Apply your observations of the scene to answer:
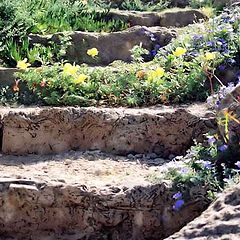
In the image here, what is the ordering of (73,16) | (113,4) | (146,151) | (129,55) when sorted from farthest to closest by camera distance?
1. (113,4)
2. (73,16)
3. (129,55)
4. (146,151)

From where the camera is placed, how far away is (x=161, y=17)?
351 inches

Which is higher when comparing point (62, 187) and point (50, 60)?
point (50, 60)

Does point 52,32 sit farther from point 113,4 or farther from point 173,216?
point 173,216

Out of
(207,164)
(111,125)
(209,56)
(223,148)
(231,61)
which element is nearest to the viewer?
(207,164)

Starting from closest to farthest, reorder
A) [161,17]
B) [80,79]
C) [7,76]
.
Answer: [80,79], [7,76], [161,17]

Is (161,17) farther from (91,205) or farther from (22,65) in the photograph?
(91,205)

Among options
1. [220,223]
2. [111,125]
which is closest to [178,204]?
[220,223]

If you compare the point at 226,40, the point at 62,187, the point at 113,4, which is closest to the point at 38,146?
the point at 62,187

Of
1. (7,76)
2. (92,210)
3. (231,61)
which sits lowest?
(92,210)

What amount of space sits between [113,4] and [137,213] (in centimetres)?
590

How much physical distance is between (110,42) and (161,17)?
1.56 meters

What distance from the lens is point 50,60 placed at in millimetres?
7047

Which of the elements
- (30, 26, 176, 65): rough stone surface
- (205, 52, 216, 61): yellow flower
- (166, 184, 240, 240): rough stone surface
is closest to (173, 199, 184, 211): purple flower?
(166, 184, 240, 240): rough stone surface

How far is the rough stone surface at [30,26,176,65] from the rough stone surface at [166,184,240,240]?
4042 mm
